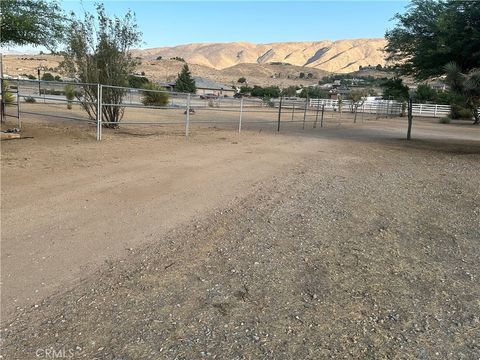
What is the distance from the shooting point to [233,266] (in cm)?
408

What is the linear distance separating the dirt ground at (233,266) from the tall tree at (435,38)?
8131 mm

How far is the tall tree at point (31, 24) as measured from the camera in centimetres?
1300

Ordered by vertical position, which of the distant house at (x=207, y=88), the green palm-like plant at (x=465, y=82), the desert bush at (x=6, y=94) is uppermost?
the distant house at (x=207, y=88)

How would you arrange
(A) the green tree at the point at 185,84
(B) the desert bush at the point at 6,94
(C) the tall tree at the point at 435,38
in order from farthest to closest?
1. (A) the green tree at the point at 185,84
2. (B) the desert bush at the point at 6,94
3. (C) the tall tree at the point at 435,38

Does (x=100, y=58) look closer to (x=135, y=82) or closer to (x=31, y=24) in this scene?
(x=31, y=24)

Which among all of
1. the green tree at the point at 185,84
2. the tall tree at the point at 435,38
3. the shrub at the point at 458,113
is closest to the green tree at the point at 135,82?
Result: the tall tree at the point at 435,38

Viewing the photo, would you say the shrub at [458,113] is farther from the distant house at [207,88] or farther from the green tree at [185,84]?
the distant house at [207,88]

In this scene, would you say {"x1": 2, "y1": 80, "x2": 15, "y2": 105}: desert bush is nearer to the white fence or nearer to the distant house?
the white fence

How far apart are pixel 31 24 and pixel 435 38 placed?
44.4 ft

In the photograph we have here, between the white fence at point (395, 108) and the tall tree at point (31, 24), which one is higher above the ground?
the tall tree at point (31, 24)

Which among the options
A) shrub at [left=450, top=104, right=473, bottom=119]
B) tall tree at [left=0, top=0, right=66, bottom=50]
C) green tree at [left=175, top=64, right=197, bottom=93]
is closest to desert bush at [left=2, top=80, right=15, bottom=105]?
tall tree at [left=0, top=0, right=66, bottom=50]

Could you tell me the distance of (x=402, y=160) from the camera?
39.7 ft

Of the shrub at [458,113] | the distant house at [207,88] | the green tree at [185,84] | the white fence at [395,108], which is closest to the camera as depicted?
the shrub at [458,113]

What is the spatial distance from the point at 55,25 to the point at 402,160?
11929 mm
